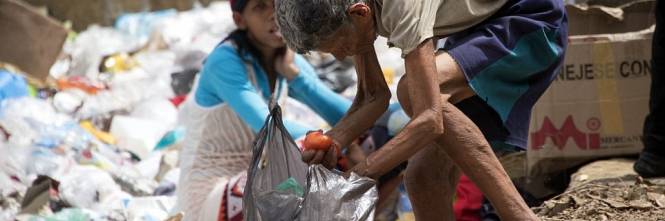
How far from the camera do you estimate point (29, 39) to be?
7961 mm

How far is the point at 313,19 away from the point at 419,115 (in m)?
0.39

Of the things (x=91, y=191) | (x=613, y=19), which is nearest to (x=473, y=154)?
(x=613, y=19)

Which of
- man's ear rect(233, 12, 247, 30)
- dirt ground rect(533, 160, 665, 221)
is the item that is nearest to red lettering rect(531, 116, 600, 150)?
dirt ground rect(533, 160, 665, 221)

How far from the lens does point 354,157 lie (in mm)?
4656

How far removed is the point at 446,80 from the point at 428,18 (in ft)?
0.63

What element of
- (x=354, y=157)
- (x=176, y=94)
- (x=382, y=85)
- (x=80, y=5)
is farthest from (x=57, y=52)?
(x=382, y=85)

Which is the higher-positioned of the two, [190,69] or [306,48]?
[306,48]

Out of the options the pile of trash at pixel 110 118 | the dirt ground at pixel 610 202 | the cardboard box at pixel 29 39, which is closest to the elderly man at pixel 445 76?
the dirt ground at pixel 610 202

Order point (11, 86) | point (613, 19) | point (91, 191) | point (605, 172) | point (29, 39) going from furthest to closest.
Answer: point (29, 39) < point (11, 86) < point (91, 191) < point (613, 19) < point (605, 172)

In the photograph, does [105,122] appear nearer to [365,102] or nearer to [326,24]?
[365,102]

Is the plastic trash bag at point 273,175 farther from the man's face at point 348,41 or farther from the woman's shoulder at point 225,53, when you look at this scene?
the woman's shoulder at point 225,53

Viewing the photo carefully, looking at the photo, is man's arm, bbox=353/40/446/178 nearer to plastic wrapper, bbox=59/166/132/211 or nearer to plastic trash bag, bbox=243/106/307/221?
plastic trash bag, bbox=243/106/307/221

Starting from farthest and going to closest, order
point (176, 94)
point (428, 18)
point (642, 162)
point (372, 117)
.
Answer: point (176, 94) < point (642, 162) < point (372, 117) < point (428, 18)

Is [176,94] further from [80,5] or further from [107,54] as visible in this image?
[80,5]
